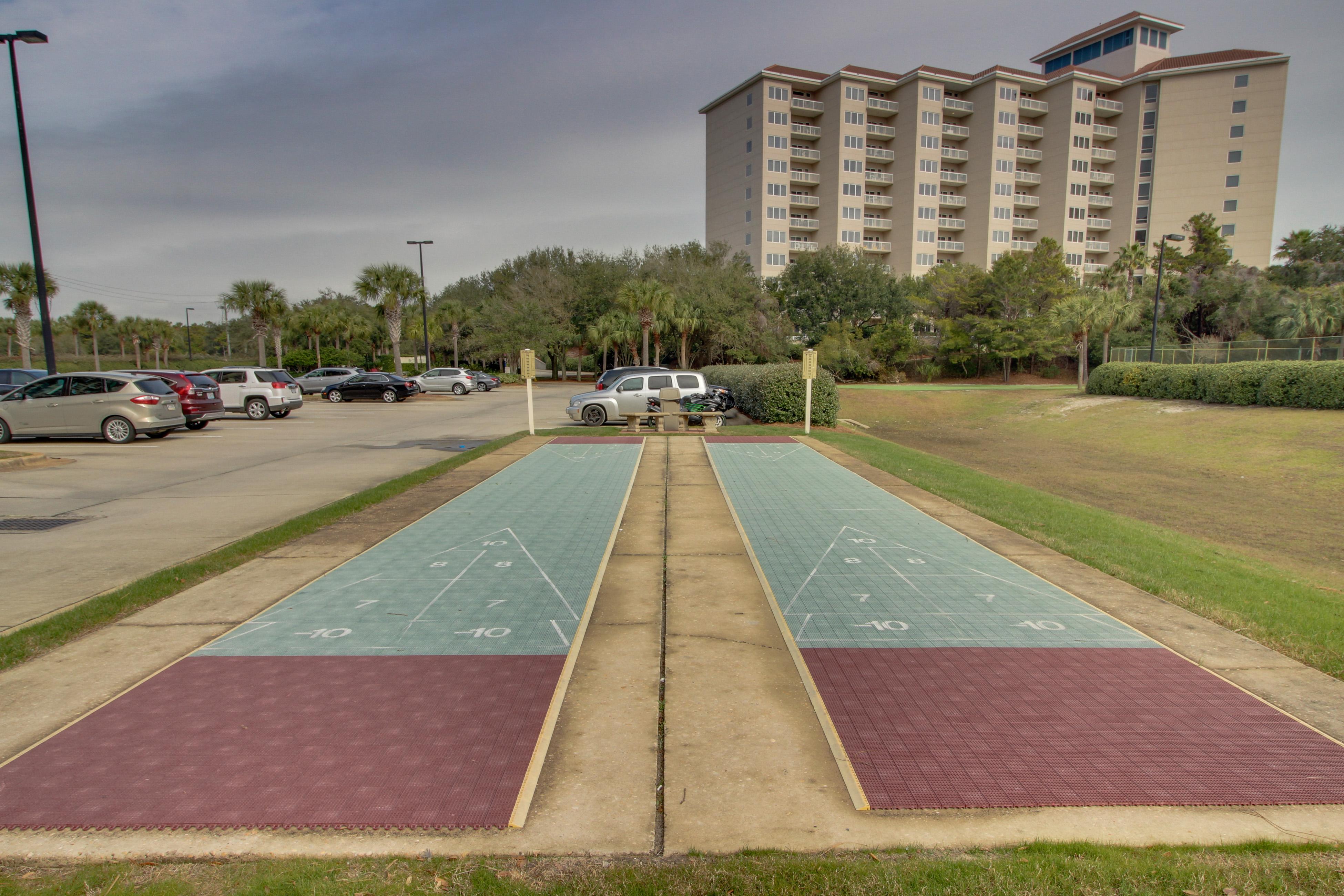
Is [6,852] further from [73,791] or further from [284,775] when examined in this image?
[284,775]

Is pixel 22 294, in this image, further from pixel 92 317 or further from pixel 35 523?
pixel 35 523

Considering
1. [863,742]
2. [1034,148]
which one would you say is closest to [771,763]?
[863,742]

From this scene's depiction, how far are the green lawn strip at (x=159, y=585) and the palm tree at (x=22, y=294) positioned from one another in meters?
44.4

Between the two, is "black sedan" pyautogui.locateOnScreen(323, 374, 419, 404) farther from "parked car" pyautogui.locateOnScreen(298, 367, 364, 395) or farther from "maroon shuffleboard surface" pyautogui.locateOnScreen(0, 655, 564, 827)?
"maroon shuffleboard surface" pyautogui.locateOnScreen(0, 655, 564, 827)

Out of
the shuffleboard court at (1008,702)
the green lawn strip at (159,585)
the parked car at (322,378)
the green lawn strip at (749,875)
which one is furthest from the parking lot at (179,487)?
the parked car at (322,378)

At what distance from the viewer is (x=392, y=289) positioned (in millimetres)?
47750

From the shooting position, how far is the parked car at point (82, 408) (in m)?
16.6

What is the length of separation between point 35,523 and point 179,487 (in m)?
2.59

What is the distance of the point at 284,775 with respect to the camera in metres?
3.47

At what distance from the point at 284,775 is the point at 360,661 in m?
1.31

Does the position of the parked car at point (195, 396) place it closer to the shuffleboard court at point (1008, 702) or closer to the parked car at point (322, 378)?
the parked car at point (322, 378)

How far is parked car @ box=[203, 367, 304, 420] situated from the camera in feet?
78.5

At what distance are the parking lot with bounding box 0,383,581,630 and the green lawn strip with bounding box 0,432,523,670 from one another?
398 mm

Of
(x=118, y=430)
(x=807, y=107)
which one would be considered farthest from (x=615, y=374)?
(x=807, y=107)
